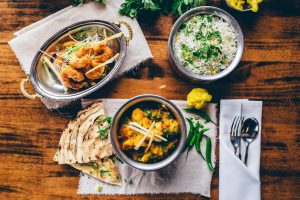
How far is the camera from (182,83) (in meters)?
2.43

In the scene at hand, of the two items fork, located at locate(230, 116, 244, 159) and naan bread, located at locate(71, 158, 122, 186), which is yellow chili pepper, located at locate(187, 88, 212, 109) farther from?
naan bread, located at locate(71, 158, 122, 186)

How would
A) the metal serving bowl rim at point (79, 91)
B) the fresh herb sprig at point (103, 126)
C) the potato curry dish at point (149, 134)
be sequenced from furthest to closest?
1. the fresh herb sprig at point (103, 126)
2. the metal serving bowl rim at point (79, 91)
3. the potato curry dish at point (149, 134)

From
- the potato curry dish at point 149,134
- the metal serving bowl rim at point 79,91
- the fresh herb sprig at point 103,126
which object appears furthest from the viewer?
the fresh herb sprig at point 103,126

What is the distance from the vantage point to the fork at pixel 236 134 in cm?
237

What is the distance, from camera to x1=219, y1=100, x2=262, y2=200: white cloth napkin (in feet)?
7.80

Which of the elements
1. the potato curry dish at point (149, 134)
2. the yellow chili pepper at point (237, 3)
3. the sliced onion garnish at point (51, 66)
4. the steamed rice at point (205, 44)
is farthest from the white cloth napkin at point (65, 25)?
the yellow chili pepper at point (237, 3)

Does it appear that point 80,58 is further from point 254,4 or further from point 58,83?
point 254,4

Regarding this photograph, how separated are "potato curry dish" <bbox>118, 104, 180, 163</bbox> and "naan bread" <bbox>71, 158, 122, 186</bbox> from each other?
8.5 inches

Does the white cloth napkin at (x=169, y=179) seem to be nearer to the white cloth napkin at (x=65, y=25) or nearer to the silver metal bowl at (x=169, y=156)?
the silver metal bowl at (x=169, y=156)

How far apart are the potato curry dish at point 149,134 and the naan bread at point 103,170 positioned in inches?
8.5

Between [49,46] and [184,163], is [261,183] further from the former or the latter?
[49,46]

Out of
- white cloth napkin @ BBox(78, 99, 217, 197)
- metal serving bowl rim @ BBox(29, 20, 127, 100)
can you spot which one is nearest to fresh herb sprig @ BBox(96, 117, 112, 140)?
white cloth napkin @ BBox(78, 99, 217, 197)

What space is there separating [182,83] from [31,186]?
4.34ft

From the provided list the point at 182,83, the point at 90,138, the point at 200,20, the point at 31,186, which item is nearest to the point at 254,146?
the point at 182,83
